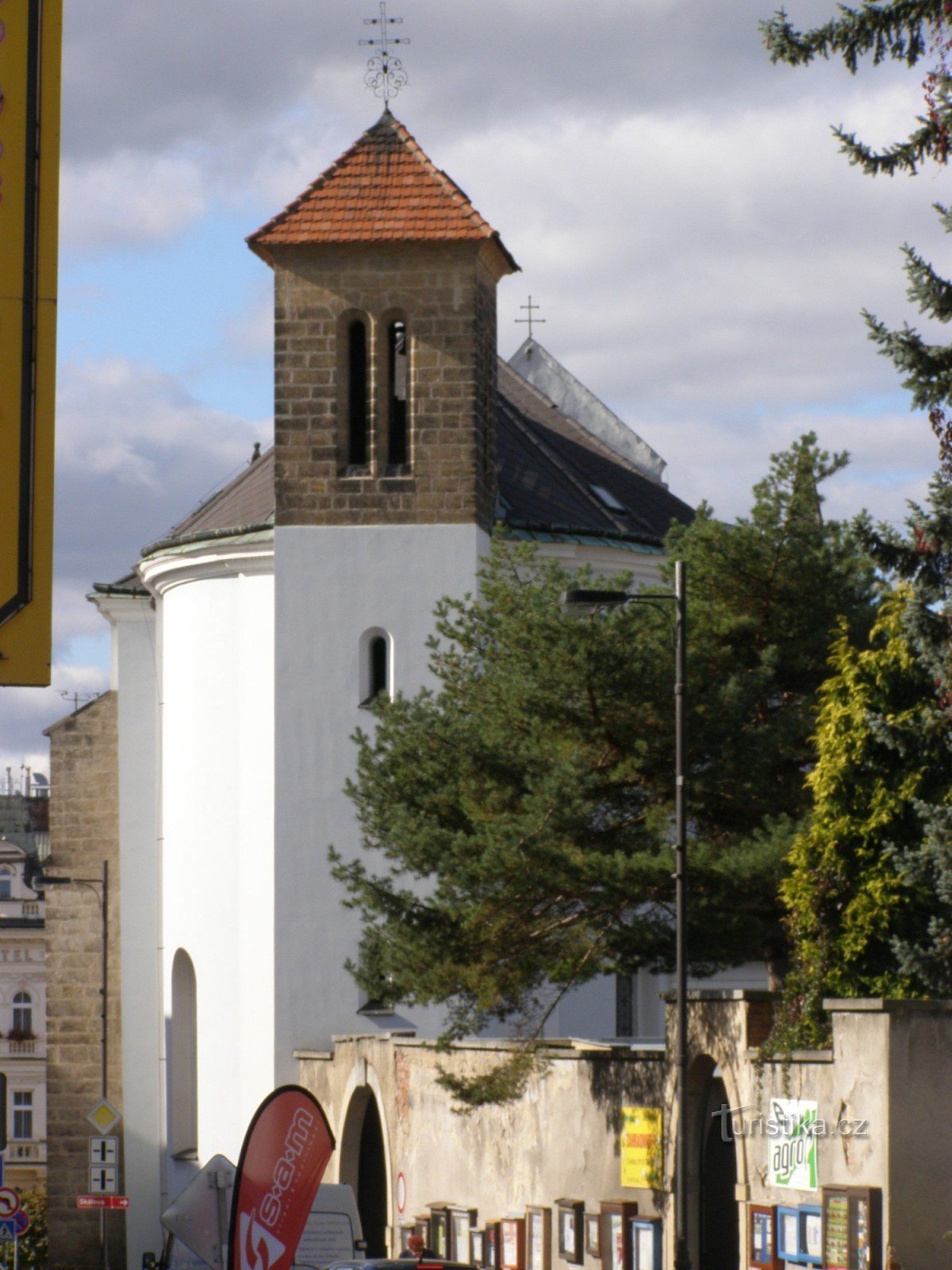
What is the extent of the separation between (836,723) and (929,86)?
20.4ft

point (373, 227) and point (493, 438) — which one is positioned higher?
point (373, 227)

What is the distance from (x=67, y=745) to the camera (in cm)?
4597

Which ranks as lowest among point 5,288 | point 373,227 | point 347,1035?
point 347,1035

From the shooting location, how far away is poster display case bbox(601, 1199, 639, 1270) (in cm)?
2414

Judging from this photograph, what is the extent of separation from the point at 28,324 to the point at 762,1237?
12.2 meters

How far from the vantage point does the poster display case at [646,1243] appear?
23734mm

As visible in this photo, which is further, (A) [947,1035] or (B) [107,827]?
(B) [107,827]

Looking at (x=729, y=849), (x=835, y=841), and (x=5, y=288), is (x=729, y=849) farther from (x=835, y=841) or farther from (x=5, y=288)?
(x=5, y=288)

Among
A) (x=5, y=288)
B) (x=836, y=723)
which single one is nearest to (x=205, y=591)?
(x=836, y=723)

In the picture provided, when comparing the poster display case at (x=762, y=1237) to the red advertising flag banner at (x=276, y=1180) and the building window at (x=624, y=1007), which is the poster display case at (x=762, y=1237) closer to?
the red advertising flag banner at (x=276, y=1180)

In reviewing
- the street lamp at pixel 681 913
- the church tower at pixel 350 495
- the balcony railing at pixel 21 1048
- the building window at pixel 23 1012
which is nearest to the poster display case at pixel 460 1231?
the street lamp at pixel 681 913

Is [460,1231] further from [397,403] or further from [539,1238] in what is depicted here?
[397,403]

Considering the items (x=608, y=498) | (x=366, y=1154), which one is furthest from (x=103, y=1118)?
(x=608, y=498)

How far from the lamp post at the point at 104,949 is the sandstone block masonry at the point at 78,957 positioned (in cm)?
A: 11
